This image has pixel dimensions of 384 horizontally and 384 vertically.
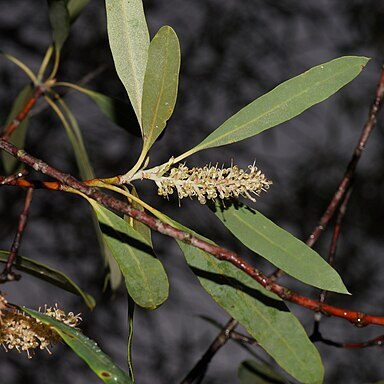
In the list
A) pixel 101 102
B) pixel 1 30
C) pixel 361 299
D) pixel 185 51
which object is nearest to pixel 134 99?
pixel 101 102

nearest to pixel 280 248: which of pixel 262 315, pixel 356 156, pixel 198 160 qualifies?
pixel 262 315

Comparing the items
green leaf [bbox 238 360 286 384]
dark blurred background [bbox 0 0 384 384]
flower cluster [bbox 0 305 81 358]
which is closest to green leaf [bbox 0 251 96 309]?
flower cluster [bbox 0 305 81 358]

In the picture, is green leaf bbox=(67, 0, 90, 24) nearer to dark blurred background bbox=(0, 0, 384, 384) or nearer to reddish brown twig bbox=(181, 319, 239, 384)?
reddish brown twig bbox=(181, 319, 239, 384)

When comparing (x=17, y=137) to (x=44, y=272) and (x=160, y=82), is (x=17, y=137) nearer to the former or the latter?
(x=44, y=272)

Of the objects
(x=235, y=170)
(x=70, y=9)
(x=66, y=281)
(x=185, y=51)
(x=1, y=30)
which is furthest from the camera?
(x=185, y=51)

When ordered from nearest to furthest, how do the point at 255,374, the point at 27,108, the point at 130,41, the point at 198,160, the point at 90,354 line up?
the point at 90,354 < the point at 130,41 < the point at 27,108 < the point at 255,374 < the point at 198,160

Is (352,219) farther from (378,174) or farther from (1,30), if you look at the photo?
(1,30)

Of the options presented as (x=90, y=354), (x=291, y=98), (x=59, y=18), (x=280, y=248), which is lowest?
(x=90, y=354)

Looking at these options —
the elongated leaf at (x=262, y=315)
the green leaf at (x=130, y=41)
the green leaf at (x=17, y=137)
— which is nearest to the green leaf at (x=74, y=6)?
the green leaf at (x=17, y=137)
